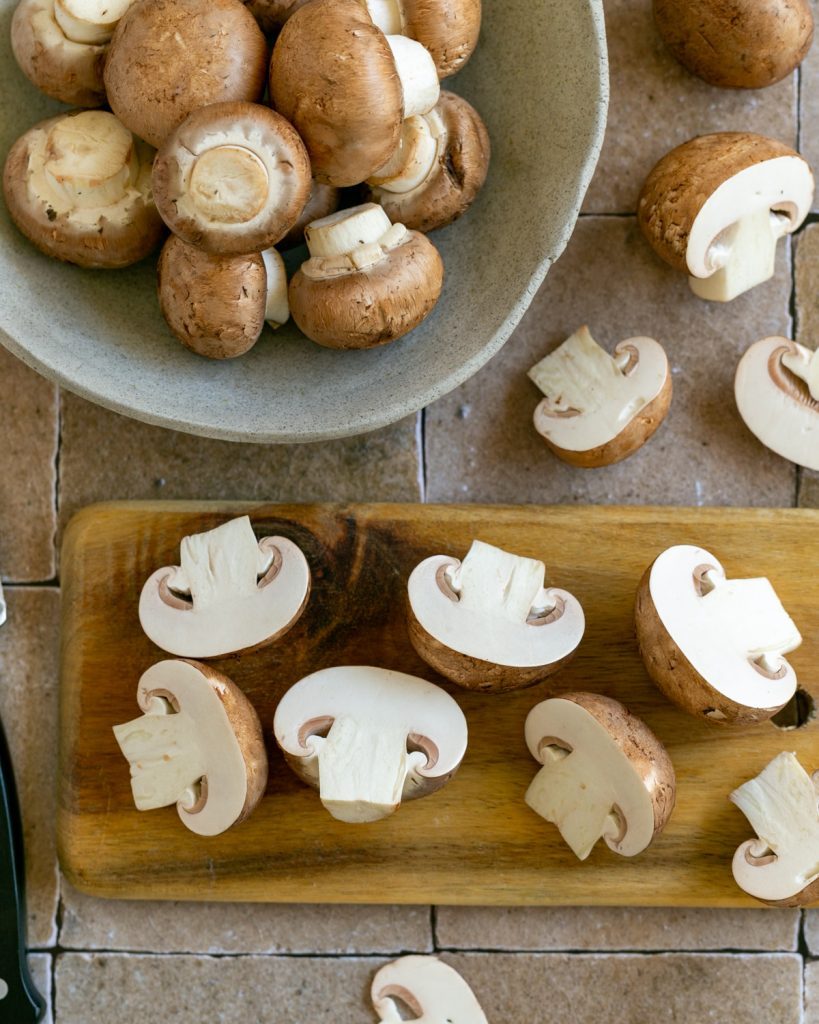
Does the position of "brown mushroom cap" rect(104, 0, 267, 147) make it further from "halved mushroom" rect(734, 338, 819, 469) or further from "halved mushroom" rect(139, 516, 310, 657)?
"halved mushroom" rect(734, 338, 819, 469)

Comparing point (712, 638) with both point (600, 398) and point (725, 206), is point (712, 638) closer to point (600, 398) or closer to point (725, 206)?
point (600, 398)

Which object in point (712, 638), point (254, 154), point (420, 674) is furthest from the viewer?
point (420, 674)

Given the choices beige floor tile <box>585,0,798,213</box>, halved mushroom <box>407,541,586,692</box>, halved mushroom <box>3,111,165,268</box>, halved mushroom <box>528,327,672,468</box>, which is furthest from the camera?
beige floor tile <box>585,0,798,213</box>

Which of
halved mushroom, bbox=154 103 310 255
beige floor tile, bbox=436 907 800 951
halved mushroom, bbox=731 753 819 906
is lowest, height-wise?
beige floor tile, bbox=436 907 800 951

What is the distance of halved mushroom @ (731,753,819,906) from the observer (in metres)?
1.23

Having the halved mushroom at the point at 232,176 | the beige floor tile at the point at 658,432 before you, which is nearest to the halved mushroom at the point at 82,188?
the halved mushroom at the point at 232,176

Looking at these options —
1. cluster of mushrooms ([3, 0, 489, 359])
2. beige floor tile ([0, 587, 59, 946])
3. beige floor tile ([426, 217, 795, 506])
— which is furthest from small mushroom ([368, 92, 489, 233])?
beige floor tile ([0, 587, 59, 946])

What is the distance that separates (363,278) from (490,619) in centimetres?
42

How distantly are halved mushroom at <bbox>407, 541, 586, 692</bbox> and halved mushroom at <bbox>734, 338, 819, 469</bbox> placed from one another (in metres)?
0.37

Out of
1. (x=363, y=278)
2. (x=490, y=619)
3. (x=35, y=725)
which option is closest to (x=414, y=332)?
(x=363, y=278)

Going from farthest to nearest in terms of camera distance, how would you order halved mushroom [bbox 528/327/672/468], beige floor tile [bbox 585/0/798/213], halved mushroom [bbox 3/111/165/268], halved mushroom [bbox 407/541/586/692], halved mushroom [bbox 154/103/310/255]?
1. beige floor tile [bbox 585/0/798/213]
2. halved mushroom [bbox 528/327/672/468]
3. halved mushroom [bbox 407/541/586/692]
4. halved mushroom [bbox 3/111/165/268]
5. halved mushroom [bbox 154/103/310/255]

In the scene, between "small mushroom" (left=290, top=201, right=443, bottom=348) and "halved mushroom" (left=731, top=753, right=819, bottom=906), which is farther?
"halved mushroom" (left=731, top=753, right=819, bottom=906)

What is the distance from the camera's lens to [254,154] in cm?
96

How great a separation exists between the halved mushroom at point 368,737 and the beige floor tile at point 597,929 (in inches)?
9.9
